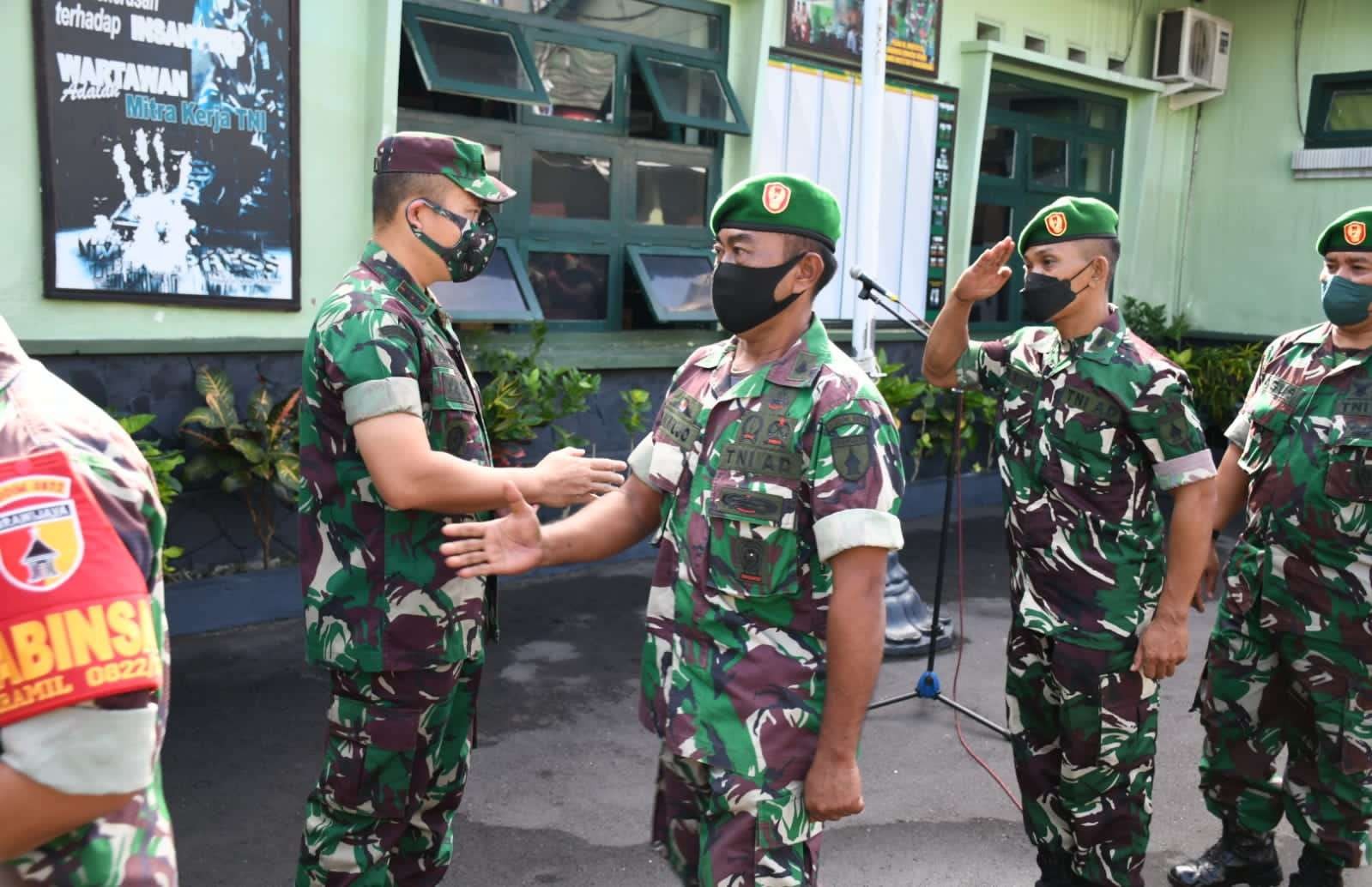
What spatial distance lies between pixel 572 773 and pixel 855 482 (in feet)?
8.17

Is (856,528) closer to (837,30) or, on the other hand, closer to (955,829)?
(955,829)

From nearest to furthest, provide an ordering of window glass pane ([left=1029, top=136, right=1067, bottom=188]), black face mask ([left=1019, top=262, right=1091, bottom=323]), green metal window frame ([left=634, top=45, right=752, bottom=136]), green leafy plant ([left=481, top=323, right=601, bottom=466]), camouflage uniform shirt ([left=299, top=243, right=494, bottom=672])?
camouflage uniform shirt ([left=299, top=243, right=494, bottom=672]) → black face mask ([left=1019, top=262, right=1091, bottom=323]) → green leafy plant ([left=481, top=323, right=601, bottom=466]) → green metal window frame ([left=634, top=45, right=752, bottom=136]) → window glass pane ([left=1029, top=136, right=1067, bottom=188])

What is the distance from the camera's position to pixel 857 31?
8.11 meters

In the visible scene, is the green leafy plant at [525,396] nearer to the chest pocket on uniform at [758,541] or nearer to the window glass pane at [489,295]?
the window glass pane at [489,295]

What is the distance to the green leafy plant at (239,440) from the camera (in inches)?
208

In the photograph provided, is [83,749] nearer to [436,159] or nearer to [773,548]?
[773,548]

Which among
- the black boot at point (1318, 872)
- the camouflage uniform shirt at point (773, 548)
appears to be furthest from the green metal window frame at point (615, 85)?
the black boot at point (1318, 872)

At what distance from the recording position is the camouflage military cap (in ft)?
9.36

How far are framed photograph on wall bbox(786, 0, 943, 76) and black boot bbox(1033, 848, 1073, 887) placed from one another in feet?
18.0

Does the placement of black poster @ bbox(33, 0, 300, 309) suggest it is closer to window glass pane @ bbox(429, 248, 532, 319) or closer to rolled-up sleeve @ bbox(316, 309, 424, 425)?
window glass pane @ bbox(429, 248, 532, 319)

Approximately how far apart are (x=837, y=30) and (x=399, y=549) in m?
6.31

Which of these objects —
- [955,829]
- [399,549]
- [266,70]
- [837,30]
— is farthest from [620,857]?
[837,30]

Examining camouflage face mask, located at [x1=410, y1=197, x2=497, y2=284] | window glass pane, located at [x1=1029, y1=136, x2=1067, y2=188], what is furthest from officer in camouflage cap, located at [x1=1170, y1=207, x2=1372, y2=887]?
window glass pane, located at [x1=1029, y1=136, x2=1067, y2=188]

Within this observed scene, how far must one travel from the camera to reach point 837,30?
794cm
